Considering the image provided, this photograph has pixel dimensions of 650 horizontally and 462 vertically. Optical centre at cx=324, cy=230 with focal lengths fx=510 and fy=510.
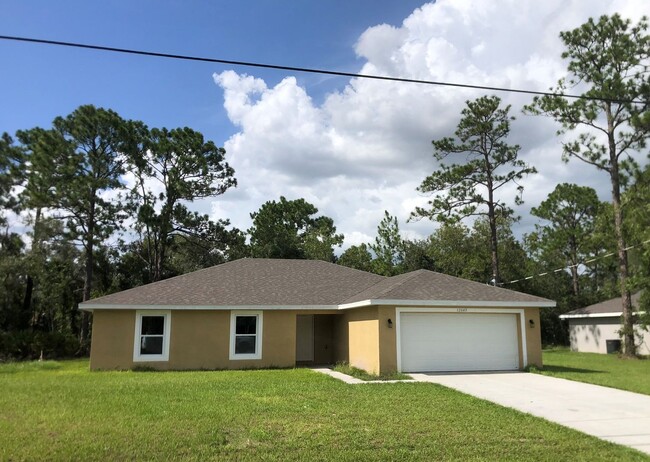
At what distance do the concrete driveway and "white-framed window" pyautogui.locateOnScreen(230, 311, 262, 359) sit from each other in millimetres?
6177

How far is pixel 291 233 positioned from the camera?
46656 millimetres

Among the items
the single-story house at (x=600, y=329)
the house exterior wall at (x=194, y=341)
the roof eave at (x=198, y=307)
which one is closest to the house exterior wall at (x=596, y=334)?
the single-story house at (x=600, y=329)

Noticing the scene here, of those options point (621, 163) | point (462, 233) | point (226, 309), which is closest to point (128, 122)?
point (226, 309)

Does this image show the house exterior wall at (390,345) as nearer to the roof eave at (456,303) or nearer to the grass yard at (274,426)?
the roof eave at (456,303)

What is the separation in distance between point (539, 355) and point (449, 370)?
3.22 metres

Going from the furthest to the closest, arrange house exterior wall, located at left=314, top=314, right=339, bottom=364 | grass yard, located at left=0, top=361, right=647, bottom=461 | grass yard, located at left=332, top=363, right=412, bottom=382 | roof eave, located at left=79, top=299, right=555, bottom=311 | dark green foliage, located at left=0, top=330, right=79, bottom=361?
dark green foliage, located at left=0, top=330, right=79, bottom=361 → house exterior wall, located at left=314, top=314, right=339, bottom=364 → roof eave, located at left=79, top=299, right=555, bottom=311 → grass yard, located at left=332, top=363, right=412, bottom=382 → grass yard, located at left=0, top=361, right=647, bottom=461

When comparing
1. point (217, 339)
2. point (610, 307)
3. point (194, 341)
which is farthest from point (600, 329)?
point (194, 341)

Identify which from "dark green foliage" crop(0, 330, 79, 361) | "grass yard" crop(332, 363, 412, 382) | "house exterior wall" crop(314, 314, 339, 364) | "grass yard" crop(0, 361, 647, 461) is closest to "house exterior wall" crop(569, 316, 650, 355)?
"house exterior wall" crop(314, 314, 339, 364)

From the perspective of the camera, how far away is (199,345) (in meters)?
17.9

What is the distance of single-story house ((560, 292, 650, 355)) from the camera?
1088 inches

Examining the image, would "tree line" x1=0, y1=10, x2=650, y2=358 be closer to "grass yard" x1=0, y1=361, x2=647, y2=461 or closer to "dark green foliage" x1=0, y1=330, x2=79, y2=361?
"dark green foliage" x1=0, y1=330, x2=79, y2=361

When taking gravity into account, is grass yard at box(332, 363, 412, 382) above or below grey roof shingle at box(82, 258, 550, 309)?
below

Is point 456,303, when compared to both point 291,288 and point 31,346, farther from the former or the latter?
point 31,346

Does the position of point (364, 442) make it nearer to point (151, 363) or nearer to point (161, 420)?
point (161, 420)
